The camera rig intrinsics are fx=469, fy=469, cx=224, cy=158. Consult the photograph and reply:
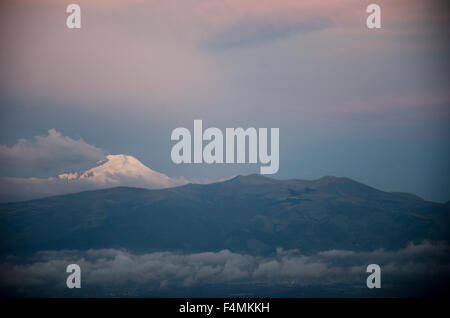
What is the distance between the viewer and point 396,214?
1401 inches

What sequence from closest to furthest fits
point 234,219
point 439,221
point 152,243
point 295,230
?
point 439,221 → point 152,243 → point 234,219 → point 295,230

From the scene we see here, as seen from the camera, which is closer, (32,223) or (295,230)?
(32,223)

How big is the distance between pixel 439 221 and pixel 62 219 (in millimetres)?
26902

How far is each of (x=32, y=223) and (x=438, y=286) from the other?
25.1m

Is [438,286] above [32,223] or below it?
below
